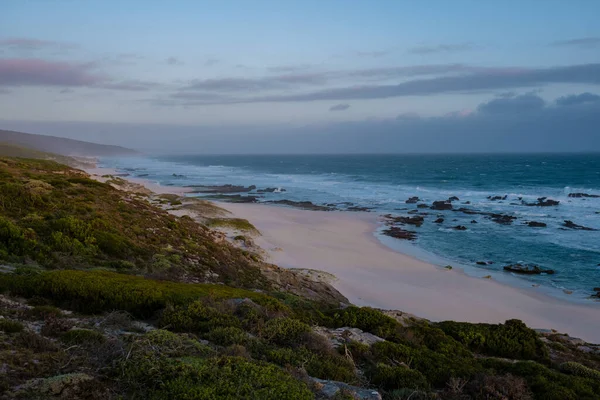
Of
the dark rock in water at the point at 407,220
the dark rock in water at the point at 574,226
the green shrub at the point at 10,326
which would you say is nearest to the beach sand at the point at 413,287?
the dark rock in water at the point at 407,220

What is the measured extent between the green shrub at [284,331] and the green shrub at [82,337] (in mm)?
2702

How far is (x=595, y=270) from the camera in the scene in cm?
2347

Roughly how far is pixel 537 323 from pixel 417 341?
30.7ft

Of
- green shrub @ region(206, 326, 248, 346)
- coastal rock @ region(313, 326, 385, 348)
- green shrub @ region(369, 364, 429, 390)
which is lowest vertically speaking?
coastal rock @ region(313, 326, 385, 348)

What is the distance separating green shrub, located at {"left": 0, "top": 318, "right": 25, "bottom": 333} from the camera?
6.10 m

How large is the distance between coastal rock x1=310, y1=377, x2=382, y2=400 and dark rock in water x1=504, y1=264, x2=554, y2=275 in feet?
68.9

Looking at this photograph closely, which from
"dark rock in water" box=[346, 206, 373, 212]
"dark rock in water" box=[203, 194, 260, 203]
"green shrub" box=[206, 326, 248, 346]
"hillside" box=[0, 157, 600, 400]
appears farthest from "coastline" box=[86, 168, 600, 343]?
"dark rock in water" box=[203, 194, 260, 203]

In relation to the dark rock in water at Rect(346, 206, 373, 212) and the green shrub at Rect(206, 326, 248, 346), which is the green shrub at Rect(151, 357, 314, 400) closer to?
the green shrub at Rect(206, 326, 248, 346)

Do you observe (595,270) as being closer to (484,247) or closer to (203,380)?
(484,247)

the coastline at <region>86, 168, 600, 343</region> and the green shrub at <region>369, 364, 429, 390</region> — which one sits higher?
the green shrub at <region>369, 364, 429, 390</region>

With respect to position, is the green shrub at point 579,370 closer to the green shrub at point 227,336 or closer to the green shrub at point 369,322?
the green shrub at point 369,322

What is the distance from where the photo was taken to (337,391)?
5.37 m

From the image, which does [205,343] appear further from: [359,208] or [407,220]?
[359,208]

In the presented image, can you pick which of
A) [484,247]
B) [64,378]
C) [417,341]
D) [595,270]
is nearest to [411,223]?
[484,247]
